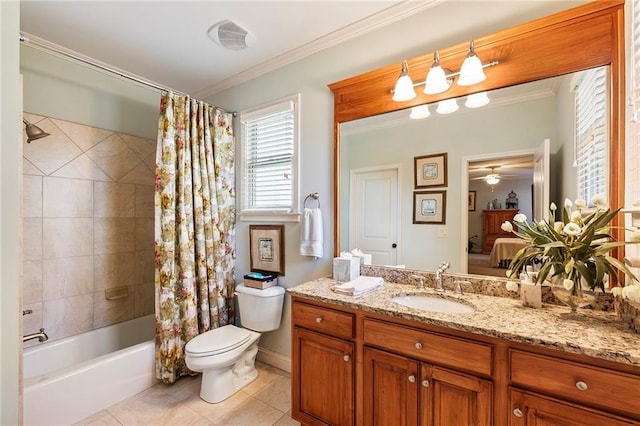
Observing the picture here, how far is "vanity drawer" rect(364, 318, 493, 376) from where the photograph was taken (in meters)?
1.14

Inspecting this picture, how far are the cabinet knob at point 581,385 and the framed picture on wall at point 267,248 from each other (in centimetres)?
185

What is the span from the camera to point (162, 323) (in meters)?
2.11

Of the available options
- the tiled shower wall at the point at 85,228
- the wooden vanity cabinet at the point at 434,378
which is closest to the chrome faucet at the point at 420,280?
the wooden vanity cabinet at the point at 434,378

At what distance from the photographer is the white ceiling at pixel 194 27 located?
1.76 m

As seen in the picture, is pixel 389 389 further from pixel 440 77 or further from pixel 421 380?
pixel 440 77

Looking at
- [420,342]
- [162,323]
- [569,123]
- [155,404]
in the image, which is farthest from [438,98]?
[155,404]

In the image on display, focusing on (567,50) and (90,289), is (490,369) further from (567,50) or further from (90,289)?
(90,289)

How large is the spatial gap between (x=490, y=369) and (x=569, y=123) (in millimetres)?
1246

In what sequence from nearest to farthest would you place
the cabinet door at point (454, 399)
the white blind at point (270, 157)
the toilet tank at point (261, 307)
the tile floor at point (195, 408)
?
the cabinet door at point (454, 399)
the tile floor at point (195, 408)
the toilet tank at point (261, 307)
the white blind at point (270, 157)

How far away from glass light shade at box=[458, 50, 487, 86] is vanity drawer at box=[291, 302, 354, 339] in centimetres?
138

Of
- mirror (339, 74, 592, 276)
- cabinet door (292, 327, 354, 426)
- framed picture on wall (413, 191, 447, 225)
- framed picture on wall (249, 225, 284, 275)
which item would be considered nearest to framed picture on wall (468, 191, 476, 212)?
mirror (339, 74, 592, 276)

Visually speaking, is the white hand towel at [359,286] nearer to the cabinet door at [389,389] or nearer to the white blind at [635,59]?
the cabinet door at [389,389]

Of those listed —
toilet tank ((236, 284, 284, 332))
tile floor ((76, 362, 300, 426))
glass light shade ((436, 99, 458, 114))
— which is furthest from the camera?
toilet tank ((236, 284, 284, 332))

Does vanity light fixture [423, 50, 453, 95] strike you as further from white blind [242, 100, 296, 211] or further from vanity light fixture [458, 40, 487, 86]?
white blind [242, 100, 296, 211]
